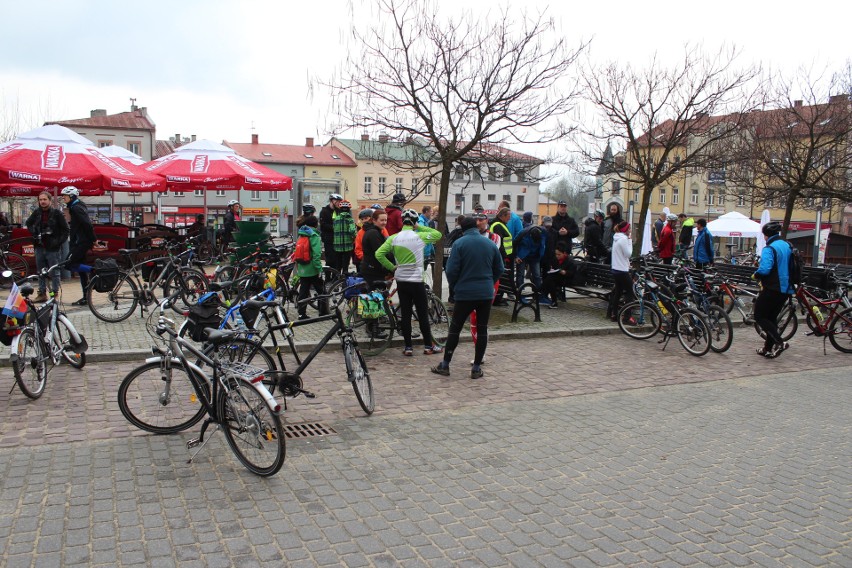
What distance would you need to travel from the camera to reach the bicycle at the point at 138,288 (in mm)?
10062

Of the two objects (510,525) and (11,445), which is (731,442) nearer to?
(510,525)

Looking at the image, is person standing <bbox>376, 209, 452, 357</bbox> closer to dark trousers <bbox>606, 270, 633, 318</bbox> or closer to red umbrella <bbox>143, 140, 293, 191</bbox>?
dark trousers <bbox>606, 270, 633, 318</bbox>

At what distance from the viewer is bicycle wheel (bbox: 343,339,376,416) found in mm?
6348

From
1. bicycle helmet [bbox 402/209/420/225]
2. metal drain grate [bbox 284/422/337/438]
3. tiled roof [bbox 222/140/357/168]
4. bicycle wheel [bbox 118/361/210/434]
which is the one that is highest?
tiled roof [bbox 222/140/357/168]

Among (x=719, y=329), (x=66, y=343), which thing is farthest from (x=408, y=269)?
(x=719, y=329)

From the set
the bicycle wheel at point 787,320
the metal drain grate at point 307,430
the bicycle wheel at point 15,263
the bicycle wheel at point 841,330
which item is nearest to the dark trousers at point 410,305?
the metal drain grate at point 307,430

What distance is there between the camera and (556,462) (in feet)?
17.8

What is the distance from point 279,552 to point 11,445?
2795 mm

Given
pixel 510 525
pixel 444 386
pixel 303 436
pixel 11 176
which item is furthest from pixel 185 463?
pixel 11 176

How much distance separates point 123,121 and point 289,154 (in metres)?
17.7

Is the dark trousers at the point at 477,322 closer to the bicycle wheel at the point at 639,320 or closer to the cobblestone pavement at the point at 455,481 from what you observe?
the cobblestone pavement at the point at 455,481

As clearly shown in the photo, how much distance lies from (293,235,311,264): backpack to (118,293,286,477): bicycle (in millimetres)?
4319

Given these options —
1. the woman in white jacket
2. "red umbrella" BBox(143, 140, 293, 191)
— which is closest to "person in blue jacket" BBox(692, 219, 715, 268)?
the woman in white jacket

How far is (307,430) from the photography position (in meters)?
6.01
